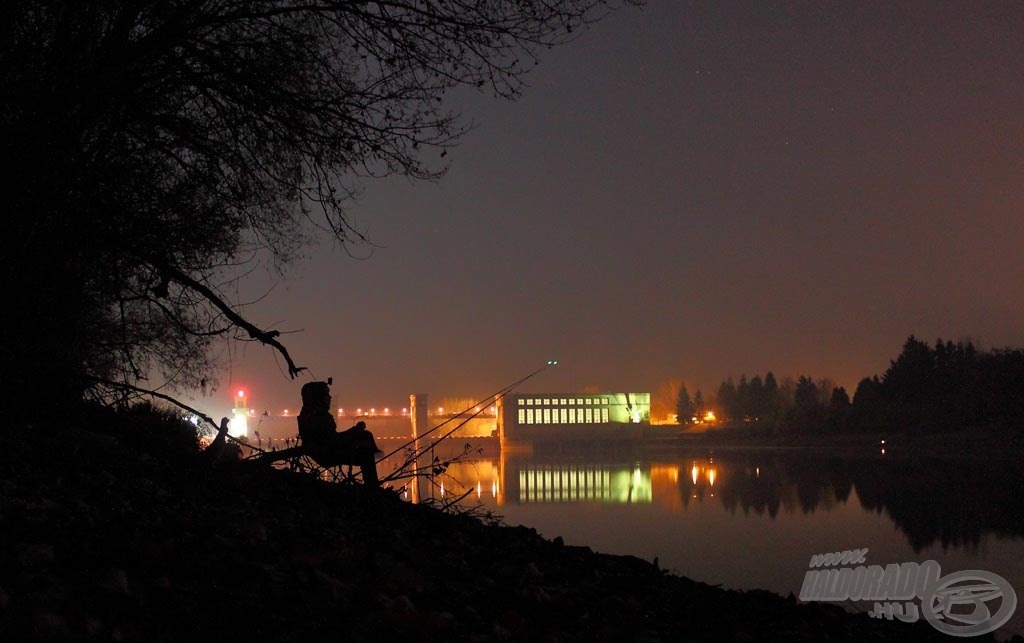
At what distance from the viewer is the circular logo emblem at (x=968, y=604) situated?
668 cm

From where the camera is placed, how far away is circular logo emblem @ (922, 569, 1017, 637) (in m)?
6.68

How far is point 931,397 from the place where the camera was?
260 feet

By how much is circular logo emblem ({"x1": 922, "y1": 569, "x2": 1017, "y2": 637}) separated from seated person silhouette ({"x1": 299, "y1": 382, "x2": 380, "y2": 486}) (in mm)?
4499

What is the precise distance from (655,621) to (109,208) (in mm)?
4375

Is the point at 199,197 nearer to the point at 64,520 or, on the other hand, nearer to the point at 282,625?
the point at 64,520

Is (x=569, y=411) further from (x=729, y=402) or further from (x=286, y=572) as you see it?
(x=286, y=572)

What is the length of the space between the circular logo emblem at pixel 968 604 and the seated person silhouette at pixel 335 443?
4499mm

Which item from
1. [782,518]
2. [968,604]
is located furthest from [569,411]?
[968,604]

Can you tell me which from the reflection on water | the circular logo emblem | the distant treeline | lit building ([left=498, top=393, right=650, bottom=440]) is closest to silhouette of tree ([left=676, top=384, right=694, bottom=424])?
lit building ([left=498, top=393, right=650, bottom=440])

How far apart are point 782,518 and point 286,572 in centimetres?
2173

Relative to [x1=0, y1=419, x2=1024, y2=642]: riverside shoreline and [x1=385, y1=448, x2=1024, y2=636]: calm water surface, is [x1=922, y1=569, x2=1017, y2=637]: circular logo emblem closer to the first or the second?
[x1=385, y1=448, x2=1024, y2=636]: calm water surface

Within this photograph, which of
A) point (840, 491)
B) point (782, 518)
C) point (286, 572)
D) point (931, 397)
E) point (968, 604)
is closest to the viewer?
point (286, 572)

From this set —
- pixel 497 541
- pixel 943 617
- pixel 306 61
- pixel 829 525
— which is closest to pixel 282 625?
pixel 497 541

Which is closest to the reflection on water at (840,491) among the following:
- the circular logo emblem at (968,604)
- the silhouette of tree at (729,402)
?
the circular logo emblem at (968,604)
